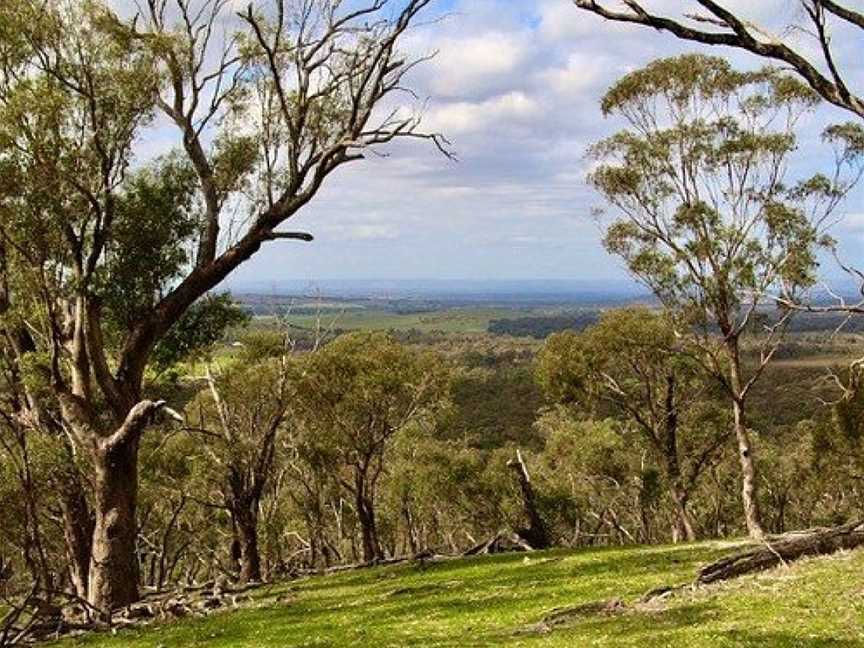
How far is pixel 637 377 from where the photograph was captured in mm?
49188

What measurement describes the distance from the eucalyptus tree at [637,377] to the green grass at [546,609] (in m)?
19.4

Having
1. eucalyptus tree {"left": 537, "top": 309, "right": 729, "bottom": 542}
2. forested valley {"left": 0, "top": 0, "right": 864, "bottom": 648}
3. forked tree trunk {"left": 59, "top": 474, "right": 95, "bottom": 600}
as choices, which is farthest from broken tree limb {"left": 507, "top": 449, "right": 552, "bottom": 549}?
forked tree trunk {"left": 59, "top": 474, "right": 95, "bottom": 600}

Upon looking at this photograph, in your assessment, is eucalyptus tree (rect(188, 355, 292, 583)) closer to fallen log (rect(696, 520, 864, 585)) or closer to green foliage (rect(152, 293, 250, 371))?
green foliage (rect(152, 293, 250, 371))

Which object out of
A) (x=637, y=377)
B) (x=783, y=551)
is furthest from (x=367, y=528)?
(x=783, y=551)

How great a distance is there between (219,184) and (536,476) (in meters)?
43.0

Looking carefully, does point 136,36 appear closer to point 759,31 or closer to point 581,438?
point 759,31

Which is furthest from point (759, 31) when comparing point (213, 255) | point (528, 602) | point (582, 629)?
point (213, 255)

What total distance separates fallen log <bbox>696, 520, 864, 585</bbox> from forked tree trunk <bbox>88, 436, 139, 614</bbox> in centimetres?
1577

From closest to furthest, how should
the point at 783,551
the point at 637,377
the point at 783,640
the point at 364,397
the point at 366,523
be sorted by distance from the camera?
the point at 783,640
the point at 783,551
the point at 366,523
the point at 364,397
the point at 637,377

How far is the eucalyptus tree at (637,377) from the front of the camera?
4819cm

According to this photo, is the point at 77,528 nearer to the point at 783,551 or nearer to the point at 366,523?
the point at 366,523

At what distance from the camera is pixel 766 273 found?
3769 centimetres

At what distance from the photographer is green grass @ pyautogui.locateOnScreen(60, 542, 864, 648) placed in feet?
45.6

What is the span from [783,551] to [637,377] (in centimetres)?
2985
